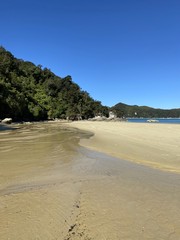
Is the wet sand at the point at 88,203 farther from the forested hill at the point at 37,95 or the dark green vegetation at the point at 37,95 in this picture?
the forested hill at the point at 37,95

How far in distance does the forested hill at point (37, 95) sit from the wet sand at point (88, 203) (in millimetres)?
66978

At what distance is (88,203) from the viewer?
17.6 ft

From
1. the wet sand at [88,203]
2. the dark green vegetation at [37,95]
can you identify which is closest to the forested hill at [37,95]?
the dark green vegetation at [37,95]

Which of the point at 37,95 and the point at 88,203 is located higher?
the point at 37,95

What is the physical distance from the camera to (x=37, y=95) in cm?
11750

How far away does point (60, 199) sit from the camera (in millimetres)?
5637

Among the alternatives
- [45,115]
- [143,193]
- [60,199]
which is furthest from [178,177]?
[45,115]

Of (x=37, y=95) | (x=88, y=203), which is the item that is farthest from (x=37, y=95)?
(x=88, y=203)

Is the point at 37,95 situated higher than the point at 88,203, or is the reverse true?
the point at 37,95

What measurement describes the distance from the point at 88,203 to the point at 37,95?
11555 cm

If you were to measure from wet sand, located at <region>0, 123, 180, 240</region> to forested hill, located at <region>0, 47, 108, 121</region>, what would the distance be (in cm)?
6698

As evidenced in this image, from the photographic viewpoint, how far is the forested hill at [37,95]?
263 ft

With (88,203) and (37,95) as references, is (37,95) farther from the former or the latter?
(88,203)

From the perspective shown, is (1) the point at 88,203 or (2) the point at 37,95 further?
(2) the point at 37,95
